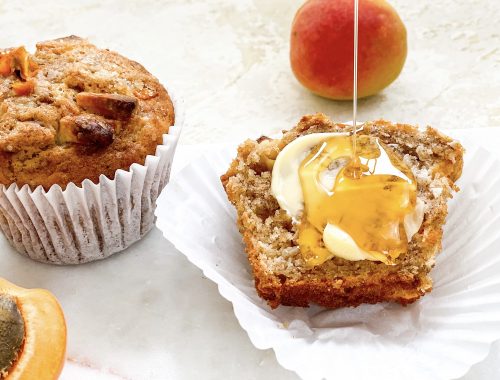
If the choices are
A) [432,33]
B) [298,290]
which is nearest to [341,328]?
[298,290]

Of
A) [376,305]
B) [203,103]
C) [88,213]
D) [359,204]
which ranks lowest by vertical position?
[203,103]

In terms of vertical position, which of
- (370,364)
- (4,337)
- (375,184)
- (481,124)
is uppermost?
(375,184)

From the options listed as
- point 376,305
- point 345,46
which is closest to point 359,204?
point 376,305

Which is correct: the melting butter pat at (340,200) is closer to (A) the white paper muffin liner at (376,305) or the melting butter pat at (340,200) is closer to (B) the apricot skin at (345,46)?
(A) the white paper muffin liner at (376,305)

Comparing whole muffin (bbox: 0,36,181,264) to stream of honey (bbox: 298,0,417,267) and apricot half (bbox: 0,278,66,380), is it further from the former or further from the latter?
stream of honey (bbox: 298,0,417,267)

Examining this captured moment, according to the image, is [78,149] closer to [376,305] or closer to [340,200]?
[340,200]

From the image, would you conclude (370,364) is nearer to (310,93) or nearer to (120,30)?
(310,93)
